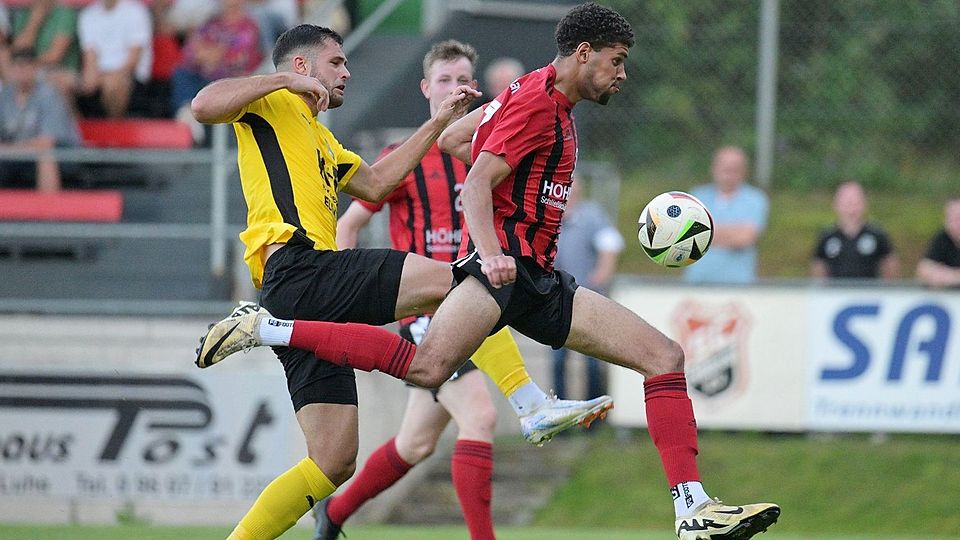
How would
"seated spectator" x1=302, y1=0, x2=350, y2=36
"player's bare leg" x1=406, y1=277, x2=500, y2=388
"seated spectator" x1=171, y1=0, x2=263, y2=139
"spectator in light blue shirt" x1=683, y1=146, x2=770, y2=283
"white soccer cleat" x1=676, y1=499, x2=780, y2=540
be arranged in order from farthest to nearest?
"seated spectator" x1=302, y1=0, x2=350, y2=36 < "seated spectator" x1=171, y1=0, x2=263, y2=139 < "spectator in light blue shirt" x1=683, y1=146, x2=770, y2=283 < "player's bare leg" x1=406, y1=277, x2=500, y2=388 < "white soccer cleat" x1=676, y1=499, x2=780, y2=540

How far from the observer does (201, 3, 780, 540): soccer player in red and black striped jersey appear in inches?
235

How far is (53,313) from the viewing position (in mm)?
10992

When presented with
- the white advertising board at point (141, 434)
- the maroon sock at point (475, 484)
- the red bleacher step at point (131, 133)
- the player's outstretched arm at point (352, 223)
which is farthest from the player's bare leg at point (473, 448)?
the red bleacher step at point (131, 133)

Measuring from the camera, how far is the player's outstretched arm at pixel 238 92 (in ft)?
19.2

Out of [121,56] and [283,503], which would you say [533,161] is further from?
[121,56]

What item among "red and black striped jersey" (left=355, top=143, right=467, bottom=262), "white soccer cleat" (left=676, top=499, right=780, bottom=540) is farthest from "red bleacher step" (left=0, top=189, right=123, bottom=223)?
"white soccer cleat" (left=676, top=499, right=780, bottom=540)

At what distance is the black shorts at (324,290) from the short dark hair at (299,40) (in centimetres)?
85

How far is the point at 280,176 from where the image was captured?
241 inches

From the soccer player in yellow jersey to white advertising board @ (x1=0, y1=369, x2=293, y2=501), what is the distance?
4.20 meters

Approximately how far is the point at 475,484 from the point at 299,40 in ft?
7.66

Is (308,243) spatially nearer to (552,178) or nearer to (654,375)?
(552,178)

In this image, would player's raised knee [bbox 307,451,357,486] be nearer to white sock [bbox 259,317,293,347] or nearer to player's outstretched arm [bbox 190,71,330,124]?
white sock [bbox 259,317,293,347]

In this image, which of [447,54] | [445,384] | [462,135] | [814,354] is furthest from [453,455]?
[814,354]

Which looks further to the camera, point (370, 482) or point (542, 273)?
point (370, 482)
